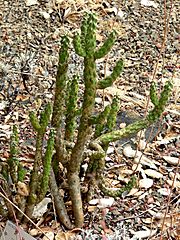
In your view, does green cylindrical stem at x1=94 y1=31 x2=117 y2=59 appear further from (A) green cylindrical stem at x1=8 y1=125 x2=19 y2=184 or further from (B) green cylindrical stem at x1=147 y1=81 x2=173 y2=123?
(A) green cylindrical stem at x1=8 y1=125 x2=19 y2=184

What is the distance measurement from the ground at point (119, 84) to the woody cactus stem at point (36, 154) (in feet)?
0.58

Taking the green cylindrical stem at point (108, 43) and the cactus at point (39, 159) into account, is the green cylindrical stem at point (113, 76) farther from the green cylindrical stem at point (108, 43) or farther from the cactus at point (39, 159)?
the cactus at point (39, 159)

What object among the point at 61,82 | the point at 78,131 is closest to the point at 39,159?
the point at 78,131

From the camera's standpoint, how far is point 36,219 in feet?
6.50

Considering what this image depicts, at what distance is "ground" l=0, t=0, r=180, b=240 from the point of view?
6.73 ft

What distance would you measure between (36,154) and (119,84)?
1.14 m

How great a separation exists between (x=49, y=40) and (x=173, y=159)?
41.0 inches

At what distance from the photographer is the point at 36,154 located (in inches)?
70.6

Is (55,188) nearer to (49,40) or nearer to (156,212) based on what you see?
(156,212)

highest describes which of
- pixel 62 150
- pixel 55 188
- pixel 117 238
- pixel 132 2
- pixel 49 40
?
pixel 132 2

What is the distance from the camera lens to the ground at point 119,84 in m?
2.05

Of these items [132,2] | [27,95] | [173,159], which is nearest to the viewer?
[173,159]

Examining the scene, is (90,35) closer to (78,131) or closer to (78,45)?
(78,45)

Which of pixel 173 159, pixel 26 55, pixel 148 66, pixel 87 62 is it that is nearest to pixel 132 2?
pixel 148 66
